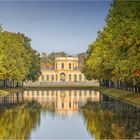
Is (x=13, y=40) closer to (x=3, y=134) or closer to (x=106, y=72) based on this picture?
(x=106, y=72)

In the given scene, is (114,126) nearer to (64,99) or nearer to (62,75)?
(64,99)

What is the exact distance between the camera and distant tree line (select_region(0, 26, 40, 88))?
259 feet

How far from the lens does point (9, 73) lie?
8281 centimetres

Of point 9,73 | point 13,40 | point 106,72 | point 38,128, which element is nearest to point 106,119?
point 38,128

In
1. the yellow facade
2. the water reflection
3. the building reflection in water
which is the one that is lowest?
the water reflection

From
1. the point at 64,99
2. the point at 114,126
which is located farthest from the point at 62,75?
the point at 114,126

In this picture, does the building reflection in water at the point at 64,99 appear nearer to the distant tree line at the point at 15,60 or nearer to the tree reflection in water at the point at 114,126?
the distant tree line at the point at 15,60

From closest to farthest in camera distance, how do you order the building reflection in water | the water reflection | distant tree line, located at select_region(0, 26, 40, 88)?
the water reflection
the building reflection in water
distant tree line, located at select_region(0, 26, 40, 88)

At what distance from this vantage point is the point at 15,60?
3514 inches

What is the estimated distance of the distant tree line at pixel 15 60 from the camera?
78.9 m

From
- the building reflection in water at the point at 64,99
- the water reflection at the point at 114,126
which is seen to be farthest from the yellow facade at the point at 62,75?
the water reflection at the point at 114,126

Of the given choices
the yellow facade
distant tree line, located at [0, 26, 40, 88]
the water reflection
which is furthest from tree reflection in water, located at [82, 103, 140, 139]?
the yellow facade

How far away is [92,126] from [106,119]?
4446 mm

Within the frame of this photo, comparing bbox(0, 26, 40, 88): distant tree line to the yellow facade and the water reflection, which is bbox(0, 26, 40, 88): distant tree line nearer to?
the water reflection
